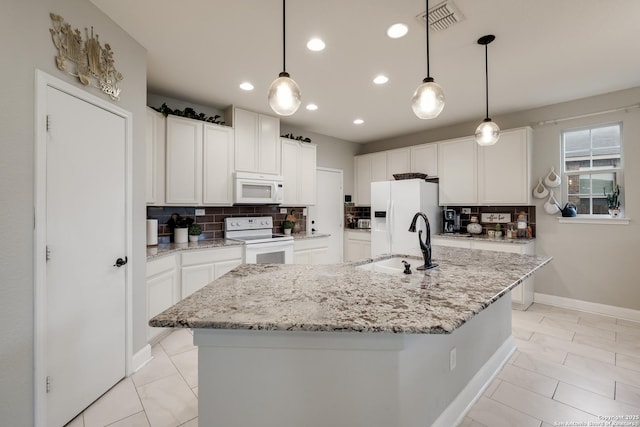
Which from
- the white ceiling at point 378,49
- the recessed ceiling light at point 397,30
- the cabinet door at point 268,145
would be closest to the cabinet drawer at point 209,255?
the cabinet door at point 268,145

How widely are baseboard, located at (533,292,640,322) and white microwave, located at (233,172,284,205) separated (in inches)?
151

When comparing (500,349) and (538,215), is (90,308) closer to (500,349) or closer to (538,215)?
(500,349)

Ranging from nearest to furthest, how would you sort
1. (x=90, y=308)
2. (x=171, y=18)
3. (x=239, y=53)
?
(x=90, y=308) → (x=171, y=18) → (x=239, y=53)

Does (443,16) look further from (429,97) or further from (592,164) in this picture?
(592,164)

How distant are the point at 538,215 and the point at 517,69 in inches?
81.2

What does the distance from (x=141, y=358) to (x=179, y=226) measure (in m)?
1.51

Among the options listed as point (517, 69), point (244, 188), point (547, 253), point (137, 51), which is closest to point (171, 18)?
point (137, 51)

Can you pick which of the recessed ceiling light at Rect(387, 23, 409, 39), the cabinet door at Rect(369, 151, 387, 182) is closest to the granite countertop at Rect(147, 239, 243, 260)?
the recessed ceiling light at Rect(387, 23, 409, 39)

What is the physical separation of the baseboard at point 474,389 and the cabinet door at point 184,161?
10.2 feet

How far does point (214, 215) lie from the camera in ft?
12.9

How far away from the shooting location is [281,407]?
118cm

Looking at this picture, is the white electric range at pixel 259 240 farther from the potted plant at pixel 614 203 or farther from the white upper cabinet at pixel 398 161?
the potted plant at pixel 614 203

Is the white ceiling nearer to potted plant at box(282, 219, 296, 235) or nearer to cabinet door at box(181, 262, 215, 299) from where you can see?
potted plant at box(282, 219, 296, 235)

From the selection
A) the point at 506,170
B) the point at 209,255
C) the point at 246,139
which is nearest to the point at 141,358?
the point at 209,255
